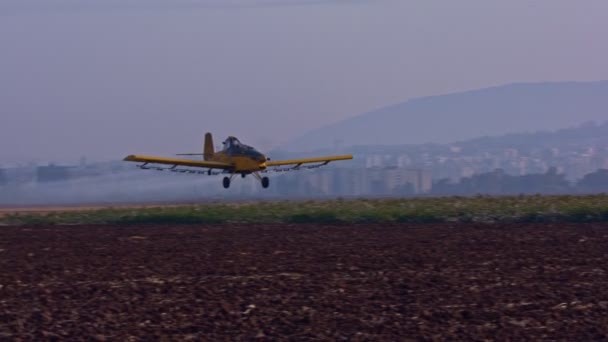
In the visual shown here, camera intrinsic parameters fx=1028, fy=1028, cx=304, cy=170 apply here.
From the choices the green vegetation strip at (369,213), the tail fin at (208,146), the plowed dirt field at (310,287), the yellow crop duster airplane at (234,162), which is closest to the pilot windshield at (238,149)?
the yellow crop duster airplane at (234,162)

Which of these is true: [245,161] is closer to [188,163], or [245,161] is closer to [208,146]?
[188,163]

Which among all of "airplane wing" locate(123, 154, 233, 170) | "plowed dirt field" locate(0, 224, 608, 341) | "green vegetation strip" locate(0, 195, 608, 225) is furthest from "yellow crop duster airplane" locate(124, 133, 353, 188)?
"plowed dirt field" locate(0, 224, 608, 341)

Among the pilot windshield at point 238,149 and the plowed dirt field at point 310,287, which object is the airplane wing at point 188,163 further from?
the plowed dirt field at point 310,287

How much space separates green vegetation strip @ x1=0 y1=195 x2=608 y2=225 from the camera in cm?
3303

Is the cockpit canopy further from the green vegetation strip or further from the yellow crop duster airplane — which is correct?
the green vegetation strip

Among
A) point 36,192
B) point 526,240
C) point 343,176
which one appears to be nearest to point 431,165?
point 343,176

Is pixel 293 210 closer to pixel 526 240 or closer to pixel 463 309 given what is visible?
pixel 526 240

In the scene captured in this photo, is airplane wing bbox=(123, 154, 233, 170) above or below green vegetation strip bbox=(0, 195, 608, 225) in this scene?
above

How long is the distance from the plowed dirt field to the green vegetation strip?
18.4 feet

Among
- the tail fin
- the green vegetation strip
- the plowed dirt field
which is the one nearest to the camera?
the plowed dirt field

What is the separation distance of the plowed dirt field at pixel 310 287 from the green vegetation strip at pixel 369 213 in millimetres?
5617

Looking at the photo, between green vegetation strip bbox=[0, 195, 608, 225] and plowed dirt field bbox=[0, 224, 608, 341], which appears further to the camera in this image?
green vegetation strip bbox=[0, 195, 608, 225]

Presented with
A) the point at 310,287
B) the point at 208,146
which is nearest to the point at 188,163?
the point at 208,146

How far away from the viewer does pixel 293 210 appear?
35938mm
